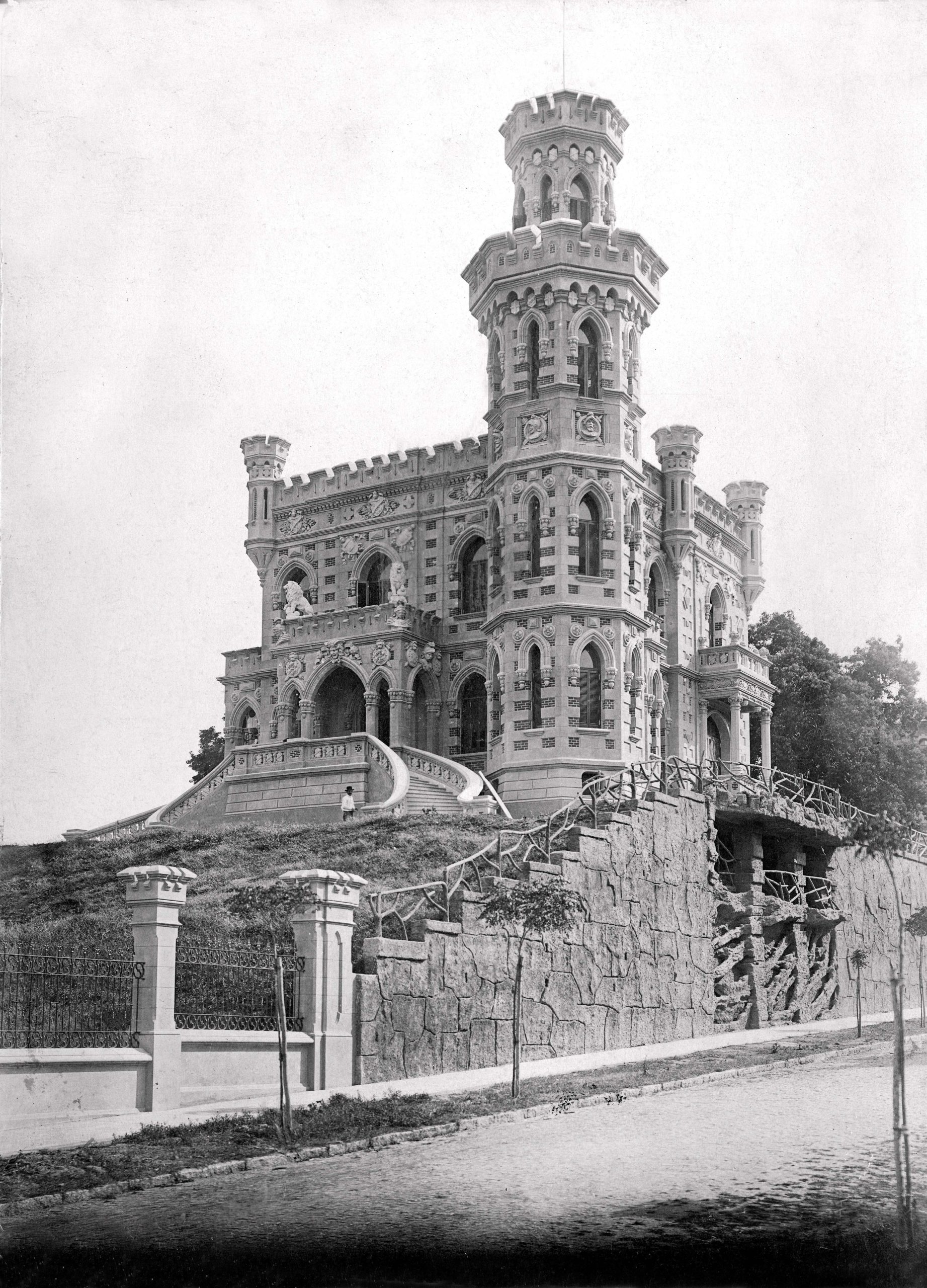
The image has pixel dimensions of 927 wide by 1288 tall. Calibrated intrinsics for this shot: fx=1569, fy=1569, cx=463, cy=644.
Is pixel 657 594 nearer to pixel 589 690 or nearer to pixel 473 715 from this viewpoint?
pixel 473 715

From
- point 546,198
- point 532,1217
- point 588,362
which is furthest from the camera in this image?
point 546,198

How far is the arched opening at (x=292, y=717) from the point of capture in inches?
2050

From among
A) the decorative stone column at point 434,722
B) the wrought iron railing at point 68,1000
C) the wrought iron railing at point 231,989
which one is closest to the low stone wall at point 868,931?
the decorative stone column at point 434,722

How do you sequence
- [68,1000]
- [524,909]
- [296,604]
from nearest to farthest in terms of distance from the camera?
[68,1000], [524,909], [296,604]

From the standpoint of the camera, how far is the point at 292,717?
52.5 meters

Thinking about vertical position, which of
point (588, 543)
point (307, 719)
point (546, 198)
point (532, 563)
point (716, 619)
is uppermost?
point (546, 198)

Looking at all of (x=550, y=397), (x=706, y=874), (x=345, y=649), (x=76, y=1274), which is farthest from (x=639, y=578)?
(x=76, y=1274)

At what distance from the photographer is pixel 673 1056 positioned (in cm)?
2431

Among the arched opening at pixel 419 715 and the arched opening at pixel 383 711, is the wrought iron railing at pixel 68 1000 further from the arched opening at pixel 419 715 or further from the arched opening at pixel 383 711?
the arched opening at pixel 419 715

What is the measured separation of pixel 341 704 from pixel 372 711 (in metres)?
2.50

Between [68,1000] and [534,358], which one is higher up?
[534,358]

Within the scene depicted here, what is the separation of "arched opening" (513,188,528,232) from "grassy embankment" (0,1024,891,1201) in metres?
33.6

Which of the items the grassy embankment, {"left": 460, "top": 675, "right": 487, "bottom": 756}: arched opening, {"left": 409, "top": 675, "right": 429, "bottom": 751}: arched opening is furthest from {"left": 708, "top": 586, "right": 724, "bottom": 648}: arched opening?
the grassy embankment

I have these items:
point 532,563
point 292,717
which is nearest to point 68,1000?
point 532,563
